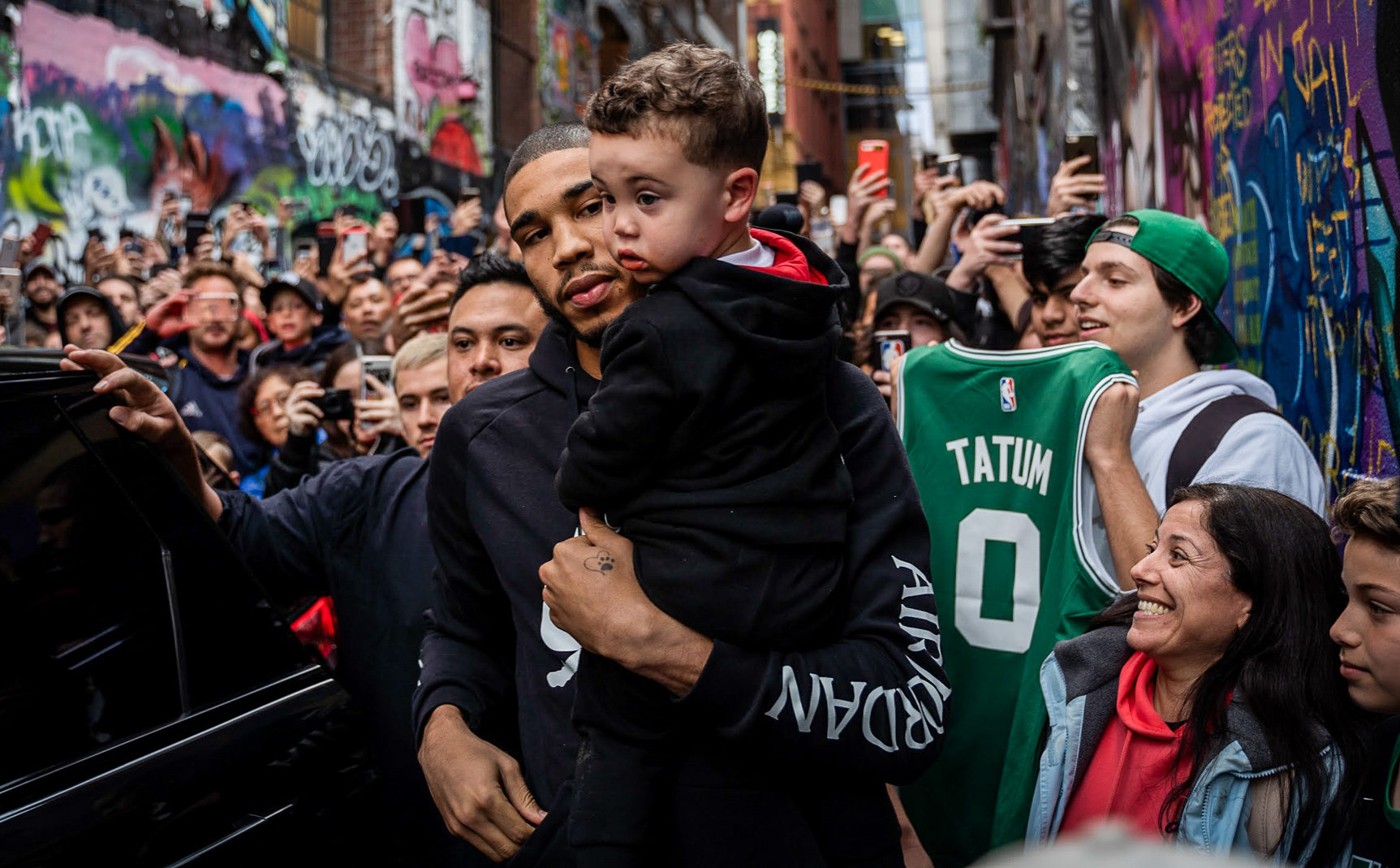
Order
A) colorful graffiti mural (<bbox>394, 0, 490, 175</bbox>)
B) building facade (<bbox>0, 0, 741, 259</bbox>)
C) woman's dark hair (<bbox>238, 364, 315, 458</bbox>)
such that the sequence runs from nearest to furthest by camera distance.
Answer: woman's dark hair (<bbox>238, 364, 315, 458</bbox>) → building facade (<bbox>0, 0, 741, 259</bbox>) → colorful graffiti mural (<bbox>394, 0, 490, 175</bbox>)

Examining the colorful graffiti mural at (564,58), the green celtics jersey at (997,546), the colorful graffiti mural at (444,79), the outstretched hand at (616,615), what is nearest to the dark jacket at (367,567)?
the green celtics jersey at (997,546)

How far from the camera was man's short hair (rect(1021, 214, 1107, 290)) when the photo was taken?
161 inches

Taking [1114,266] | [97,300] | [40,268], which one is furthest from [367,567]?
[40,268]

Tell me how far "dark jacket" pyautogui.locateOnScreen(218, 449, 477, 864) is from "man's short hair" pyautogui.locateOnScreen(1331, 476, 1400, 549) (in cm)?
205

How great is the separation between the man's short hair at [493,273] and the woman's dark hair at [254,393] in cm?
255

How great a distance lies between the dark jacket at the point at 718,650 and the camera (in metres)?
1.70

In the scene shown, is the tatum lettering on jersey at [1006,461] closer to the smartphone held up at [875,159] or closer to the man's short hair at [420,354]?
the man's short hair at [420,354]

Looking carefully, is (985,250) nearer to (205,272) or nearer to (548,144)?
(548,144)

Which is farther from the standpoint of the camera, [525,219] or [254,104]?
[254,104]

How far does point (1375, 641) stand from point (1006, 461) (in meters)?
1.06

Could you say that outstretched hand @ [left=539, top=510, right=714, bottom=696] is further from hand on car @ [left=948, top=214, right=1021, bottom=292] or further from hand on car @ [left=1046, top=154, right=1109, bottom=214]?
hand on car @ [left=1046, top=154, right=1109, bottom=214]

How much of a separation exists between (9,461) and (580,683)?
102cm

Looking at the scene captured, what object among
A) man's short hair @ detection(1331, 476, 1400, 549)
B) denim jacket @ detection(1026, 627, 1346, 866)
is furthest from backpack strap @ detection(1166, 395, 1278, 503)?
man's short hair @ detection(1331, 476, 1400, 549)

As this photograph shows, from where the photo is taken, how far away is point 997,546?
3139mm
